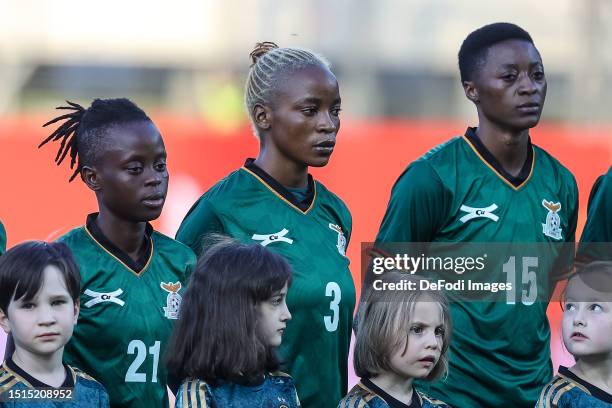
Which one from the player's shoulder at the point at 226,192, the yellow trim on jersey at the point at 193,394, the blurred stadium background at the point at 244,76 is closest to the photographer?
the yellow trim on jersey at the point at 193,394

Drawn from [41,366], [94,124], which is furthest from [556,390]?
[94,124]

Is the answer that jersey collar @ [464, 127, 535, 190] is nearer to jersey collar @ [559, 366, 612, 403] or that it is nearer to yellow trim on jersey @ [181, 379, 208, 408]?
jersey collar @ [559, 366, 612, 403]

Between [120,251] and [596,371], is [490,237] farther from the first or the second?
[120,251]

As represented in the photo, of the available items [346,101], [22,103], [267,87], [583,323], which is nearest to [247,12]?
[346,101]

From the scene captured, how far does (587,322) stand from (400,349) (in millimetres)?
598

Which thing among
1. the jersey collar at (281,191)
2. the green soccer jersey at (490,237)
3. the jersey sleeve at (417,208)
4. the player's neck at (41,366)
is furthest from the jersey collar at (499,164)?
the player's neck at (41,366)

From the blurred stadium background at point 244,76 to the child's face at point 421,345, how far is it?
519cm

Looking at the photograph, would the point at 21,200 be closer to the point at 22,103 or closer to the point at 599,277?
the point at 22,103

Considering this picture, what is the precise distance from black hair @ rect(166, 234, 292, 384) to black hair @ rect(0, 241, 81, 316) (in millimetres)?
340

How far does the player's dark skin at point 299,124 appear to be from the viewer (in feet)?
13.3

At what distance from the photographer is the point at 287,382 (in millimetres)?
3633

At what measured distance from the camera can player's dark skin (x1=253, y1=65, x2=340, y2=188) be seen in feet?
13.3

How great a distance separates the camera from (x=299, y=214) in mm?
4113

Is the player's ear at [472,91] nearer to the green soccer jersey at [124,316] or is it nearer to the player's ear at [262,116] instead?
the player's ear at [262,116]
